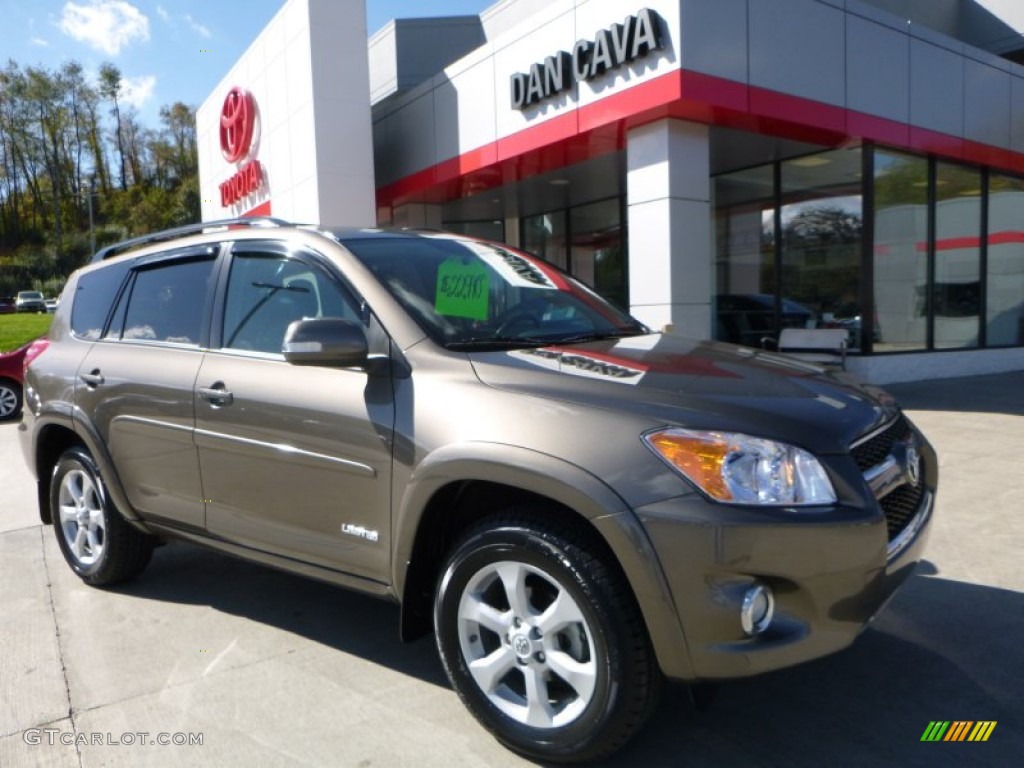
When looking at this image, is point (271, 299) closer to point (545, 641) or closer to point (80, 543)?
point (545, 641)

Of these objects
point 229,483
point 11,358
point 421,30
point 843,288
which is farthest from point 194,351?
point 421,30

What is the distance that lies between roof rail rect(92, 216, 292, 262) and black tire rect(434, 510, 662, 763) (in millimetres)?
1859

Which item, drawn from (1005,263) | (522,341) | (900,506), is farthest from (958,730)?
(1005,263)

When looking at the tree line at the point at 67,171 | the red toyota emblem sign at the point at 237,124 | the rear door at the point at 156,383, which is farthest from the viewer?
the tree line at the point at 67,171

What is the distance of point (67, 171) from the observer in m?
76.6

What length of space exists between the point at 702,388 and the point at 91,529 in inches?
132

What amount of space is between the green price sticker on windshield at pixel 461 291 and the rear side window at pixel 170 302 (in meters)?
1.18

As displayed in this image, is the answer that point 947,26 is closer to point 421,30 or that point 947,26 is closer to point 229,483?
point 421,30

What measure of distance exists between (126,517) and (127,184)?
83632 millimetres

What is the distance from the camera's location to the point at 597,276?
17.3 m

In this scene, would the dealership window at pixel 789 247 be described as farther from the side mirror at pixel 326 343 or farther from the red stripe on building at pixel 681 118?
the side mirror at pixel 326 343

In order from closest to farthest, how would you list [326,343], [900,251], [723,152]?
1. [326,343]
2. [723,152]
3. [900,251]

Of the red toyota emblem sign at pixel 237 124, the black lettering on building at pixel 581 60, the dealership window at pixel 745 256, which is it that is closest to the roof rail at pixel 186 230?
the black lettering on building at pixel 581 60

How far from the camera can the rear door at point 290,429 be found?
2.85 meters
